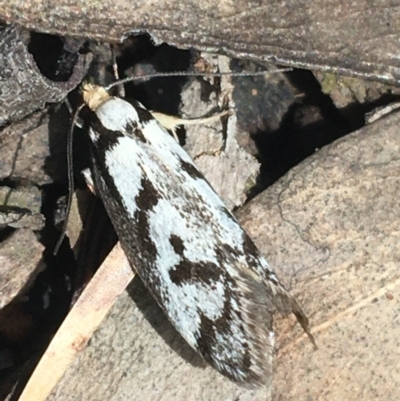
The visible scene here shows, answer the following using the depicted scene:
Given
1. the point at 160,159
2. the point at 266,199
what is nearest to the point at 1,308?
the point at 160,159

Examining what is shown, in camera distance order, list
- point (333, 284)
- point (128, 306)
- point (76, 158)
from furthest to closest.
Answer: point (76, 158) → point (128, 306) → point (333, 284)

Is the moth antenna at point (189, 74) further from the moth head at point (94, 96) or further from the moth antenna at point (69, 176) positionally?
the moth antenna at point (69, 176)

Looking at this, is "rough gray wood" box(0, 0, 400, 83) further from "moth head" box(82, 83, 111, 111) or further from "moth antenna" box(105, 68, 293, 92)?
"moth head" box(82, 83, 111, 111)

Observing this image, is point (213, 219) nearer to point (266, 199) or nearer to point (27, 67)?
point (266, 199)

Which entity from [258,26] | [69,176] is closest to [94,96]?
[69,176]

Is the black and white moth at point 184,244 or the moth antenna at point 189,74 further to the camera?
the moth antenna at point 189,74

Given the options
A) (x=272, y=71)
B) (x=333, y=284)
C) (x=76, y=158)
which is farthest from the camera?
(x=76, y=158)

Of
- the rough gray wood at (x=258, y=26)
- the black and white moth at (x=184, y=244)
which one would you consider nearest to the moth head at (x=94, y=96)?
the black and white moth at (x=184, y=244)
